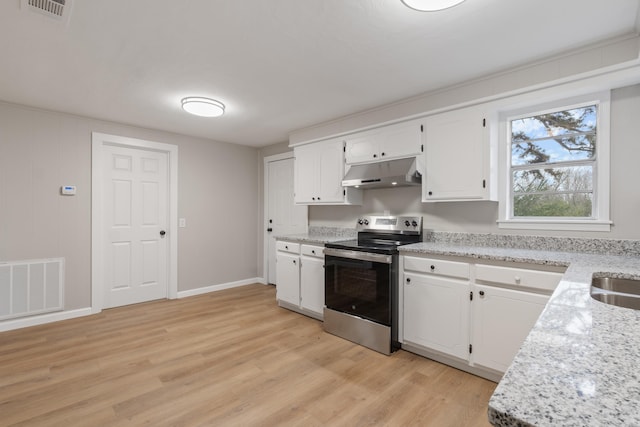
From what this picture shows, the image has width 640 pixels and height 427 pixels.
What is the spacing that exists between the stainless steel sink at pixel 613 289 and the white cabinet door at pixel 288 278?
273cm

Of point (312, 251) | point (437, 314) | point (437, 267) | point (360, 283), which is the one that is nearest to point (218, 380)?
point (360, 283)

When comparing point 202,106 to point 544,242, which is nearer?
point 544,242

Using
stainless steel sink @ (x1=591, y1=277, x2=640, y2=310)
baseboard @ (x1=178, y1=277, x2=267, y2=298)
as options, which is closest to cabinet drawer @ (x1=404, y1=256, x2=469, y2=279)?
stainless steel sink @ (x1=591, y1=277, x2=640, y2=310)

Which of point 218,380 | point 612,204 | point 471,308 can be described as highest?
point 612,204

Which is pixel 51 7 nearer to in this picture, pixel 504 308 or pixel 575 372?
pixel 575 372

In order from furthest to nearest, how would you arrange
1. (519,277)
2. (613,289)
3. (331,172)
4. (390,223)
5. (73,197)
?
(331,172) → (73,197) → (390,223) → (519,277) → (613,289)

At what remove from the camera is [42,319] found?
346cm

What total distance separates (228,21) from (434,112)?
6.22 ft

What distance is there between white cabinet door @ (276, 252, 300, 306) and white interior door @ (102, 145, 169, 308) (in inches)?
68.3

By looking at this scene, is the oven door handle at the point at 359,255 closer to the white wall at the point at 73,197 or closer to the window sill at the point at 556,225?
the window sill at the point at 556,225

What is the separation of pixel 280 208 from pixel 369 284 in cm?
261

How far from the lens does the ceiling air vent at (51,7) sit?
173cm

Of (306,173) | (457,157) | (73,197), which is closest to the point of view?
(457,157)

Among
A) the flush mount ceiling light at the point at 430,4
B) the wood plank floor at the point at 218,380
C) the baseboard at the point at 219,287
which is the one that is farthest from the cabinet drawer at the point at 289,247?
the flush mount ceiling light at the point at 430,4
